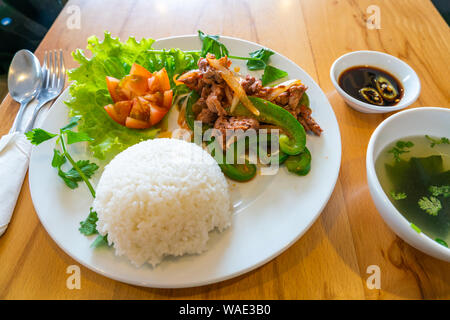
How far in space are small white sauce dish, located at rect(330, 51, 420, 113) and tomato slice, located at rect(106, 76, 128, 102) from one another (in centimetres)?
137

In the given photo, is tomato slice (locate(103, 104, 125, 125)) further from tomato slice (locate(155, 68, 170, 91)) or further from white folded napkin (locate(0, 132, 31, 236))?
white folded napkin (locate(0, 132, 31, 236))

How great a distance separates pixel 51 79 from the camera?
2104 mm

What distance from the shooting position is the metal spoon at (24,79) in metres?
1.98

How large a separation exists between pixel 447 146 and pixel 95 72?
7.14 ft

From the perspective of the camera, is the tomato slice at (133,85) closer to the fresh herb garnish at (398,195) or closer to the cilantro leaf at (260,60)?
the cilantro leaf at (260,60)

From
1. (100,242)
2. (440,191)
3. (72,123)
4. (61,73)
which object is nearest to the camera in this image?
(100,242)

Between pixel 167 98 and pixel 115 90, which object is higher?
pixel 115 90

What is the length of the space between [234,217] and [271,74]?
1.05 meters

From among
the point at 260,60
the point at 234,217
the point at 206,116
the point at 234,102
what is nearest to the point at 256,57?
the point at 260,60

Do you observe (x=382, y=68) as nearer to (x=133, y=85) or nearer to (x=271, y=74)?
(x=271, y=74)

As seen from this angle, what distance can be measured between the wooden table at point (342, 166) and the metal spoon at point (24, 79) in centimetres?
9

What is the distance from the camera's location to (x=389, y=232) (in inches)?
57.5

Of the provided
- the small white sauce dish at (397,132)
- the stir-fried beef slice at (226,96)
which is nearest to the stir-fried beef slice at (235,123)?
the stir-fried beef slice at (226,96)
